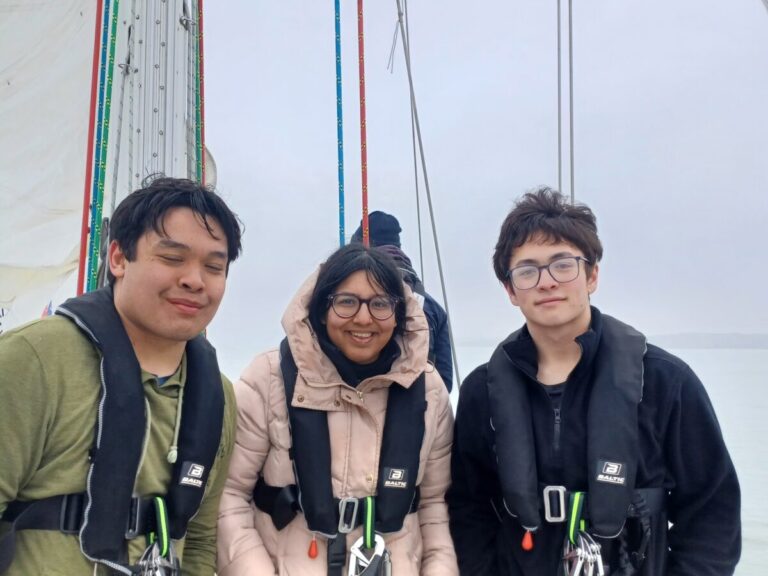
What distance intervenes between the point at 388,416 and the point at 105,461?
27.3 inches

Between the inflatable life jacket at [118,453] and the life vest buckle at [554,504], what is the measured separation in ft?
2.60

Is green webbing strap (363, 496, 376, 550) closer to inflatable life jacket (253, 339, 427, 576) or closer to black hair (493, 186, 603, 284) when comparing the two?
inflatable life jacket (253, 339, 427, 576)

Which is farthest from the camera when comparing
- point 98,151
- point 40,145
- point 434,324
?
point 40,145

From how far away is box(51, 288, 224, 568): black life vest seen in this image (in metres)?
1.20

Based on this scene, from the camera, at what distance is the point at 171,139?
4.49 metres

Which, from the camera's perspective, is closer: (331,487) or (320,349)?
(331,487)

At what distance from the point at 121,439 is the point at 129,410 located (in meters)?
0.06

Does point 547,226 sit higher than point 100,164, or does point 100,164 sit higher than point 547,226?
point 100,164

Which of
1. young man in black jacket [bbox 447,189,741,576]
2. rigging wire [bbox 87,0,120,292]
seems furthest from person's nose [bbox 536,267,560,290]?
rigging wire [bbox 87,0,120,292]

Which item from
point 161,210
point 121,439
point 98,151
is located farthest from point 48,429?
point 98,151

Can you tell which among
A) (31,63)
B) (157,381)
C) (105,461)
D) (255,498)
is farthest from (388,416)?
(31,63)

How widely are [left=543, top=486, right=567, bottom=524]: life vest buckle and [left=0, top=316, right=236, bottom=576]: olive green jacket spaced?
2.92 ft

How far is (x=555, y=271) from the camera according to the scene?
1.59 metres

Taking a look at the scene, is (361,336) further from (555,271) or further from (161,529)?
(161,529)
